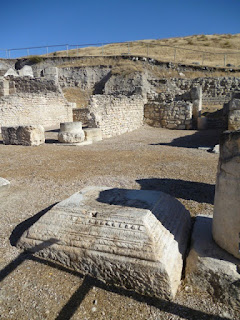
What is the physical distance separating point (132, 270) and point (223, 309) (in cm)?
81

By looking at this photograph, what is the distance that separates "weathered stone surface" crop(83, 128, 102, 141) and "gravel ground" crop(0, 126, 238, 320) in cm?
120

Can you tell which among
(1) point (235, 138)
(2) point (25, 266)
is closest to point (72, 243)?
(2) point (25, 266)

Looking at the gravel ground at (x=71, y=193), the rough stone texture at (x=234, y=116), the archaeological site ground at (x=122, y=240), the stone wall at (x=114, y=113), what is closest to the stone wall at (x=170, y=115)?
the stone wall at (x=114, y=113)

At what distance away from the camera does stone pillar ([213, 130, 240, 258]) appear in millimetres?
1928

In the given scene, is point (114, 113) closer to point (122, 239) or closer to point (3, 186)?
point (3, 186)

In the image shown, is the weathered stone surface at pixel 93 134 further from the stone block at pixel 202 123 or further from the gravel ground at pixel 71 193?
the stone block at pixel 202 123

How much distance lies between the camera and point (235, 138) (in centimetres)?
194

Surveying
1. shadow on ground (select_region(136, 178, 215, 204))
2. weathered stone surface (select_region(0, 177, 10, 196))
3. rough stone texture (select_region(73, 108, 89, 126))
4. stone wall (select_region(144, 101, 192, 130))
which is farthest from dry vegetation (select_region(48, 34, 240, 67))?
weathered stone surface (select_region(0, 177, 10, 196))

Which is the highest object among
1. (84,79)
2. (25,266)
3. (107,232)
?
(84,79)

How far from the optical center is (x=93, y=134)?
9.92m

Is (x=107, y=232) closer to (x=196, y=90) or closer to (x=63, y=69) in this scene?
(x=196, y=90)

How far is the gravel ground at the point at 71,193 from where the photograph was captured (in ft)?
6.25

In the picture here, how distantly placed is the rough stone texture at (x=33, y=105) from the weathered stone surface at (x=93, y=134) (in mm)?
5855

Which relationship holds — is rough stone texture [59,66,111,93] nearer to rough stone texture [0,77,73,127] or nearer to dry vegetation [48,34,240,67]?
dry vegetation [48,34,240,67]
